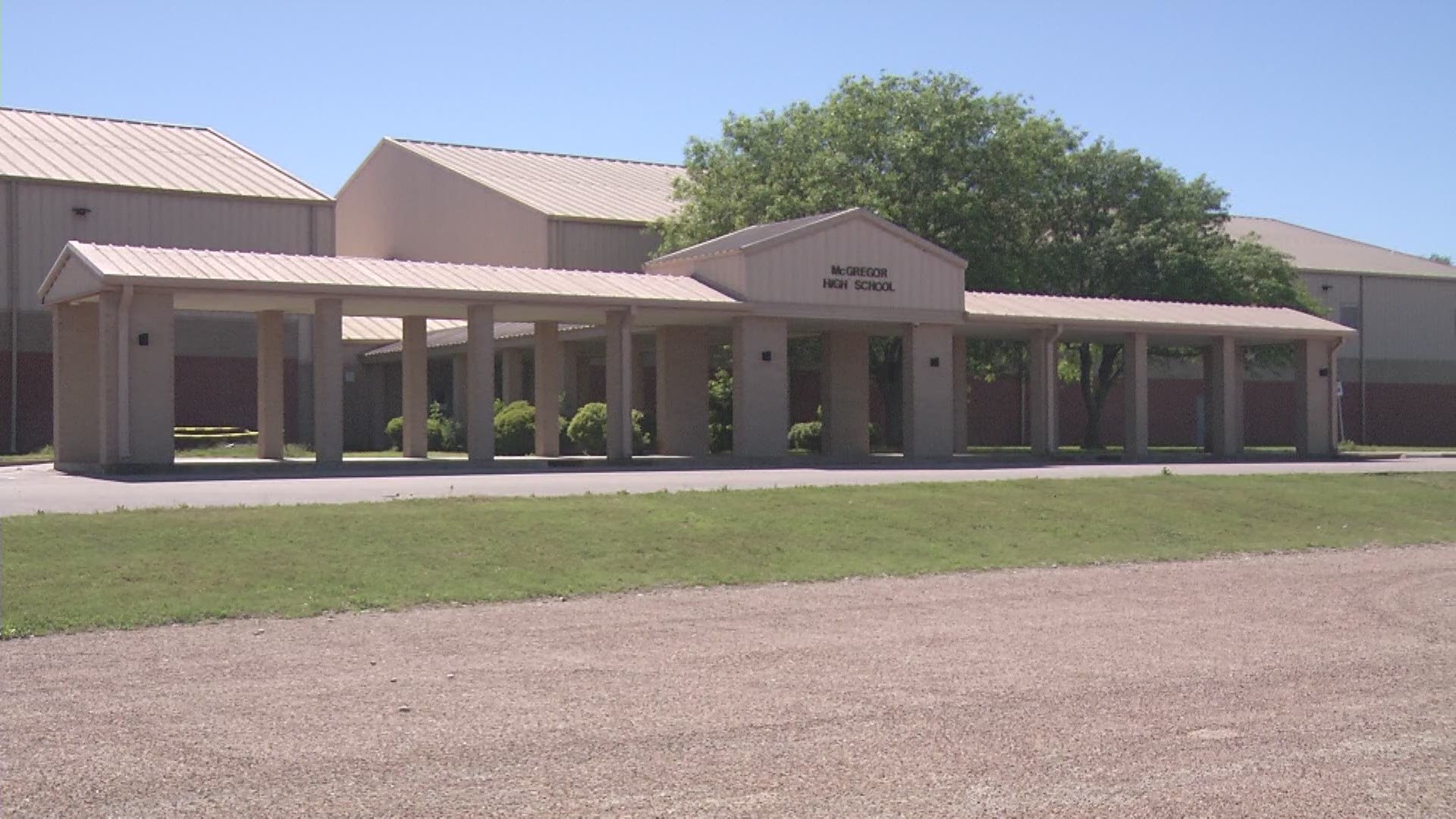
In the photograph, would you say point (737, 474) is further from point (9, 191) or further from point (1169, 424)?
point (1169, 424)

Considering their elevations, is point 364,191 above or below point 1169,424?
above

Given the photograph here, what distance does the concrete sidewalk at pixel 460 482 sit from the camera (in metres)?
19.7

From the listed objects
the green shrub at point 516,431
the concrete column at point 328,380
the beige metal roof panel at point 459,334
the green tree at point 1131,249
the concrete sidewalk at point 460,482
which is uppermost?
the green tree at point 1131,249

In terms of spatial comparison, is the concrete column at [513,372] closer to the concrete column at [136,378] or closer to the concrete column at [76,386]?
the concrete column at [76,386]

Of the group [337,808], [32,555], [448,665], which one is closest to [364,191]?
[32,555]

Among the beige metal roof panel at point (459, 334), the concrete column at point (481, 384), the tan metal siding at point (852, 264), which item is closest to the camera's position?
the concrete column at point (481, 384)

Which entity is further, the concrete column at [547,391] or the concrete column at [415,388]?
the concrete column at [547,391]

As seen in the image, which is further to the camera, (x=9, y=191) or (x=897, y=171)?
(x=897, y=171)

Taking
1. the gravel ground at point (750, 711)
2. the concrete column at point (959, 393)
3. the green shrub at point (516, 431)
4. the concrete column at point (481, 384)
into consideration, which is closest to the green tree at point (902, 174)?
the concrete column at point (959, 393)

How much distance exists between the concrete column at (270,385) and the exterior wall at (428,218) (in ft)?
43.8

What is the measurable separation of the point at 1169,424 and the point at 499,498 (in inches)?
1622

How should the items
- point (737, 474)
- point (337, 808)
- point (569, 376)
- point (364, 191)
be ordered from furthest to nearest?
1. point (364, 191)
2. point (569, 376)
3. point (737, 474)
4. point (337, 808)

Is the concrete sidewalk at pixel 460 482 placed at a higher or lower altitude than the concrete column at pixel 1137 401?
lower

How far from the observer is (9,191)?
39.6m
